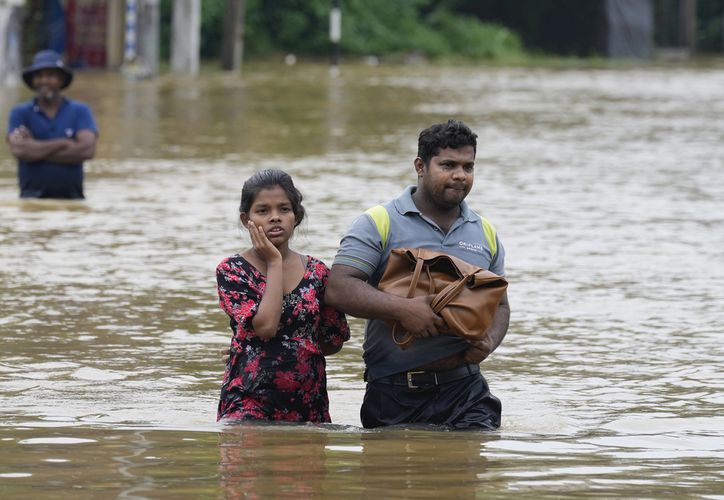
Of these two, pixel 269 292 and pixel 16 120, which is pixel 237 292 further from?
pixel 16 120

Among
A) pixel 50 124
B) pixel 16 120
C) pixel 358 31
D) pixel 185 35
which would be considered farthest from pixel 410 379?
pixel 358 31

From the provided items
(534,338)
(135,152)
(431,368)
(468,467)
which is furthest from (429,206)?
(135,152)

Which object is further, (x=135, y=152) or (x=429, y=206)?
(x=135, y=152)

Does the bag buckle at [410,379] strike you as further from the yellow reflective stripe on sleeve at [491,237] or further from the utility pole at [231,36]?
the utility pole at [231,36]

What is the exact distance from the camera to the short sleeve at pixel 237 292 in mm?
5879

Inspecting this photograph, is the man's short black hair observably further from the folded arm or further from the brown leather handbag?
the folded arm

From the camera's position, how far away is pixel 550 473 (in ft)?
17.0

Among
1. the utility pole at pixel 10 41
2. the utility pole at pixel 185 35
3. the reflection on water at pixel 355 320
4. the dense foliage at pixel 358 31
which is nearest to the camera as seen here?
the reflection on water at pixel 355 320

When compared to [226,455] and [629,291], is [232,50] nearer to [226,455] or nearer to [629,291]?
[629,291]

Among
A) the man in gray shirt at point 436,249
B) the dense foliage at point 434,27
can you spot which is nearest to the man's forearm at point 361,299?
the man in gray shirt at point 436,249

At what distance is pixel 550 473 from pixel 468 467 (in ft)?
0.86

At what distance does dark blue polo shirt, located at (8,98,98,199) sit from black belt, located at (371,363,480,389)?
716 cm

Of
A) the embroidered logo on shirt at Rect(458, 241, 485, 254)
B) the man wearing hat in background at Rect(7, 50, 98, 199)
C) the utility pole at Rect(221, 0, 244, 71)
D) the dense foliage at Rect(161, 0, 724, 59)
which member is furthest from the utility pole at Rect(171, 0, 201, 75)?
the embroidered logo on shirt at Rect(458, 241, 485, 254)

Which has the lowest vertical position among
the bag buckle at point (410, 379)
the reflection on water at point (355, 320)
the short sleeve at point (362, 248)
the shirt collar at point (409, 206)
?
the reflection on water at point (355, 320)
